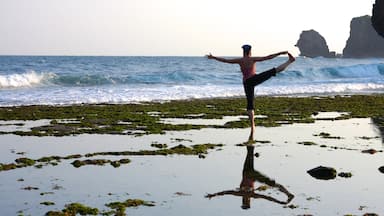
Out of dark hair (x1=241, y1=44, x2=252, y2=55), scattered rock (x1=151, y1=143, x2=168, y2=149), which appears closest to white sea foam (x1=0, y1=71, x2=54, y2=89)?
scattered rock (x1=151, y1=143, x2=168, y2=149)

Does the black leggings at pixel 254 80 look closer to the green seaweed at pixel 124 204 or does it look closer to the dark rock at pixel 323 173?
the dark rock at pixel 323 173

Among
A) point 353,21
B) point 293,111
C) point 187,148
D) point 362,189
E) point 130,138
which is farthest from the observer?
point 353,21

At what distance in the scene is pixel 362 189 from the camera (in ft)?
29.6

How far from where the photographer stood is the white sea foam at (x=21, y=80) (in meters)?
43.2

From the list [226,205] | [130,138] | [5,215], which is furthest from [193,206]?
[130,138]

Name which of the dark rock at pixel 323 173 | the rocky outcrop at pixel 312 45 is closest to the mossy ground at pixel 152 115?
the dark rock at pixel 323 173

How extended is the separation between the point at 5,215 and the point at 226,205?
290 cm

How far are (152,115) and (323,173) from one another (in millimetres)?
11577

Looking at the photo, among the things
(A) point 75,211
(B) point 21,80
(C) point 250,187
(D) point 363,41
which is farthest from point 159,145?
(D) point 363,41

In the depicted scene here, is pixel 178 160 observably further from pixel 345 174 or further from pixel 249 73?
pixel 249 73

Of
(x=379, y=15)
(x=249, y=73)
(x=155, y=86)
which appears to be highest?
(x=379, y=15)

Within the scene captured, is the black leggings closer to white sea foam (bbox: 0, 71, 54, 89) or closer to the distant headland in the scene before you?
white sea foam (bbox: 0, 71, 54, 89)

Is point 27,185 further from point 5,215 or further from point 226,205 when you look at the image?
point 226,205

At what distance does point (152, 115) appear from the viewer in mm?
20859
